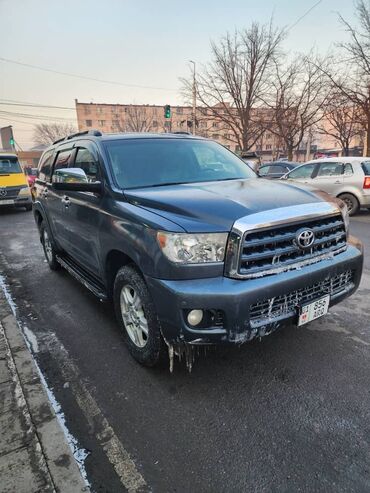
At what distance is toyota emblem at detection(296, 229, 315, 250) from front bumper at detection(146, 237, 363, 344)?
176 millimetres

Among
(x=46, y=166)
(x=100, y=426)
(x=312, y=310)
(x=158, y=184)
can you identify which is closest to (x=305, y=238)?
(x=312, y=310)

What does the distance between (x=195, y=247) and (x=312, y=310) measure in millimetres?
1038

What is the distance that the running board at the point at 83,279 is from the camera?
3.50 meters

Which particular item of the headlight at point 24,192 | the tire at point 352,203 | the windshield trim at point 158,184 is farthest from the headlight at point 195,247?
the headlight at point 24,192

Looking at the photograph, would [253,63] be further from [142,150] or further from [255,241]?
[255,241]

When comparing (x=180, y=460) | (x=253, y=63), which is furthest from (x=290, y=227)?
(x=253, y=63)

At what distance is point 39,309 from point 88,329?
96 centimetres

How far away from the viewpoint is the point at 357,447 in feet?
6.81

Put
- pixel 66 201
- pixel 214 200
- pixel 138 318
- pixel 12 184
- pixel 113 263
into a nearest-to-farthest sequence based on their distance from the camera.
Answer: pixel 214 200, pixel 138 318, pixel 113 263, pixel 66 201, pixel 12 184

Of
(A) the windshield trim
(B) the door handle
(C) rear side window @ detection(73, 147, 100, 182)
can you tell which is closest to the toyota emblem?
(A) the windshield trim

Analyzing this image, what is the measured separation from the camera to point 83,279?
13.0 ft

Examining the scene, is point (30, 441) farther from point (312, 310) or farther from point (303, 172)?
point (303, 172)

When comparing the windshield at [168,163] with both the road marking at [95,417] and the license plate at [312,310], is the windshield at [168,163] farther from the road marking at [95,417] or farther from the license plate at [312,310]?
the road marking at [95,417]

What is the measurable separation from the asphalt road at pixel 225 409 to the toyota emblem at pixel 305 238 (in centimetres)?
107
